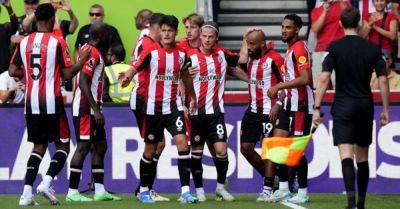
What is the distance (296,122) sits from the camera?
16125 mm

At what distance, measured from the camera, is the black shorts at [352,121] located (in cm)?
1392

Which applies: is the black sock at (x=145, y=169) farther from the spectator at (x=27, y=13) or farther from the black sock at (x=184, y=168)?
the spectator at (x=27, y=13)

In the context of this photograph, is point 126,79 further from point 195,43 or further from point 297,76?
point 297,76

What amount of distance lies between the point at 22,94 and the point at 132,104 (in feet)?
11.7

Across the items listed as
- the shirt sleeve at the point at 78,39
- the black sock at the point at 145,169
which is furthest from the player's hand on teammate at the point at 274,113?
the shirt sleeve at the point at 78,39

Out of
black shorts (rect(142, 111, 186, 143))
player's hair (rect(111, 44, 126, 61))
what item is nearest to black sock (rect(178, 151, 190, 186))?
black shorts (rect(142, 111, 186, 143))

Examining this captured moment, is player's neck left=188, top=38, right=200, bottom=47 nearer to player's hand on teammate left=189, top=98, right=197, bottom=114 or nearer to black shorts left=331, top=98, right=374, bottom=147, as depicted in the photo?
player's hand on teammate left=189, top=98, right=197, bottom=114

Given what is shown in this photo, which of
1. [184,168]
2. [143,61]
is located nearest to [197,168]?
[184,168]

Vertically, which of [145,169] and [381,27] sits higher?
[381,27]

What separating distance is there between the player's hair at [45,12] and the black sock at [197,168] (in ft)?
8.25

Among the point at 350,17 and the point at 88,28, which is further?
the point at 88,28

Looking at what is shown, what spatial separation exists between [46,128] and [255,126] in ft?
9.18

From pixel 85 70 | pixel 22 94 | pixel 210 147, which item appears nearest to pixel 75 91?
pixel 85 70

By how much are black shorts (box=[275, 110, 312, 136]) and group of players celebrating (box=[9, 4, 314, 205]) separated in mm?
12
